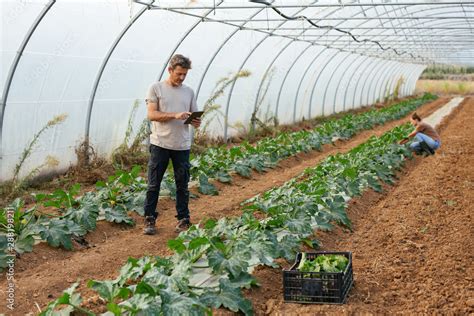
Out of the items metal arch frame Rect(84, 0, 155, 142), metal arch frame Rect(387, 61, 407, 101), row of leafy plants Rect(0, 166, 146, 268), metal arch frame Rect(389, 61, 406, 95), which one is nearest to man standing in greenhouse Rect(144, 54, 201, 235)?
row of leafy plants Rect(0, 166, 146, 268)

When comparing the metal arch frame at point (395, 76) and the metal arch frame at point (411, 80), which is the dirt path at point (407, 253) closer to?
the metal arch frame at point (395, 76)

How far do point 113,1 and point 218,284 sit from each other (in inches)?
274

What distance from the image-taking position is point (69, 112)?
986 cm

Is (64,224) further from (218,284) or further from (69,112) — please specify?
(69,112)

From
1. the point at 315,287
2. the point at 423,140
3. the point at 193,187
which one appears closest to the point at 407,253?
the point at 315,287

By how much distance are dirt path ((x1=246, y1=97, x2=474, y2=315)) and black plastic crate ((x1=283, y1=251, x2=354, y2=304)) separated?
65mm

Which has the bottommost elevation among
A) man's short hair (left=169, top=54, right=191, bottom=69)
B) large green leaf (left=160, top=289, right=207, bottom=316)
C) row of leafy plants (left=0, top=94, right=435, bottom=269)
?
row of leafy plants (left=0, top=94, right=435, bottom=269)

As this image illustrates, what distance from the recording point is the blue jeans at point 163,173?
251 inches

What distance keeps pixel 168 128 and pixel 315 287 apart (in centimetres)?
272

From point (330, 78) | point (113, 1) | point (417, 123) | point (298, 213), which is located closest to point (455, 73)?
point (330, 78)

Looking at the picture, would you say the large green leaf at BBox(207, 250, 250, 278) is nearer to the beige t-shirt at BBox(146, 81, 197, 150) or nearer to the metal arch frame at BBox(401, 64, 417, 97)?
the beige t-shirt at BBox(146, 81, 197, 150)

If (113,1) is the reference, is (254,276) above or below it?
below

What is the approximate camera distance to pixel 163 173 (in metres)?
6.43

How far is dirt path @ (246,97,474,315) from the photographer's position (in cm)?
430
